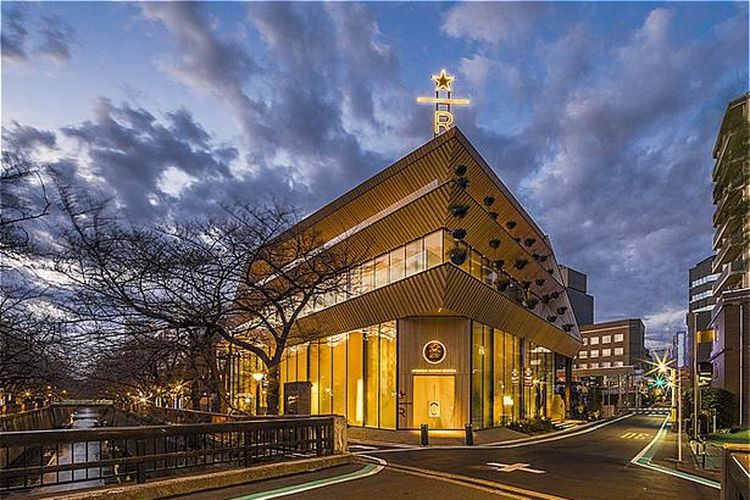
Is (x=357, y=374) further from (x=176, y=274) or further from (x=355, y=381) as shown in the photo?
(x=176, y=274)

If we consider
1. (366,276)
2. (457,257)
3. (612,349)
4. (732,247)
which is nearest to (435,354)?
(457,257)

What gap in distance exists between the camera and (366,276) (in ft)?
120

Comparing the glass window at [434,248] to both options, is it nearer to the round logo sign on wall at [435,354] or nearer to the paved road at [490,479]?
the round logo sign on wall at [435,354]

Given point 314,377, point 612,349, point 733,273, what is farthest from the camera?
point 612,349

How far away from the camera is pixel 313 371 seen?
4100 cm

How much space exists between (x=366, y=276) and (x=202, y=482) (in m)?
24.9

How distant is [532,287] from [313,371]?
66.8ft

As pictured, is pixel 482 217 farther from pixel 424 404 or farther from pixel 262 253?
pixel 262 253

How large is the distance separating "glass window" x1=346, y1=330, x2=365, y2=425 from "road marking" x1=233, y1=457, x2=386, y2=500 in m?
19.4

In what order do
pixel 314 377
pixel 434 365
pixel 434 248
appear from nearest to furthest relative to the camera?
1. pixel 434 248
2. pixel 434 365
3. pixel 314 377

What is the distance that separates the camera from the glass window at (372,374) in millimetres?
34844

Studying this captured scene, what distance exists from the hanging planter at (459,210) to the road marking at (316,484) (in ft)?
54.7

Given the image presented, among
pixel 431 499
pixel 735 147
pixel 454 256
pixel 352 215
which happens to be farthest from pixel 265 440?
pixel 735 147

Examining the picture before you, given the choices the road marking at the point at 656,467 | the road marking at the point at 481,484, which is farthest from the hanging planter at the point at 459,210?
the road marking at the point at 481,484
